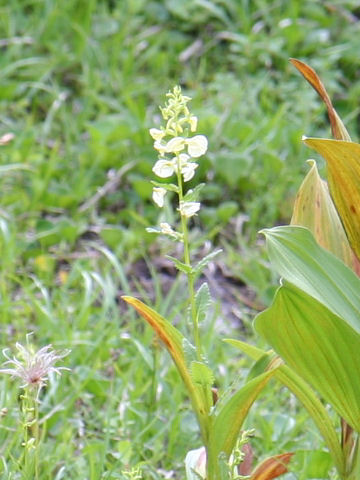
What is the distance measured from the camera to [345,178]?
1.64 m

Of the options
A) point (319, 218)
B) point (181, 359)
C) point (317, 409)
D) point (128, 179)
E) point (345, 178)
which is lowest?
point (128, 179)

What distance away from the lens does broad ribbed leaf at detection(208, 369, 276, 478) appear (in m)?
1.56

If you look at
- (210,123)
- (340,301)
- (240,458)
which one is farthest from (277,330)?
(210,123)

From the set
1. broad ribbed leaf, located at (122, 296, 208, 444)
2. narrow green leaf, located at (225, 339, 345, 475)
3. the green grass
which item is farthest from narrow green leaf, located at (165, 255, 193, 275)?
the green grass

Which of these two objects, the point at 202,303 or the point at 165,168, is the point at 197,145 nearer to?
the point at 165,168

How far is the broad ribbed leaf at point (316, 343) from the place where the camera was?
5.09 ft

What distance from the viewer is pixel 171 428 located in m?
2.28

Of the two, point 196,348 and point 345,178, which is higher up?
point 345,178

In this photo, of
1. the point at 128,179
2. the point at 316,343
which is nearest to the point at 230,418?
the point at 316,343

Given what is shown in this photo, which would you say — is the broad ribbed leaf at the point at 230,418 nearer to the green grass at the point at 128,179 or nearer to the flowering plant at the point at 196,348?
the flowering plant at the point at 196,348

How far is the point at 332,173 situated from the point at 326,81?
2.57 meters

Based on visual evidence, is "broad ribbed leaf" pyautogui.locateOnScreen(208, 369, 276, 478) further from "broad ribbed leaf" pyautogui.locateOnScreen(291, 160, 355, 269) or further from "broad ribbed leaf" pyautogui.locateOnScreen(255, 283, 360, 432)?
"broad ribbed leaf" pyautogui.locateOnScreen(291, 160, 355, 269)

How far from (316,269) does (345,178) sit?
174mm

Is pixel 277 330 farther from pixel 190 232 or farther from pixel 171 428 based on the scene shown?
pixel 190 232
